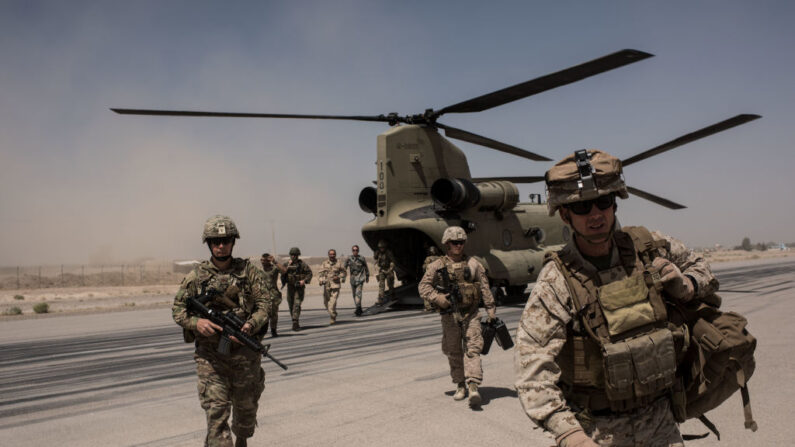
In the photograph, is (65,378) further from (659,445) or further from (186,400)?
(659,445)

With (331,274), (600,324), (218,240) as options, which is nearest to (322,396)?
(218,240)

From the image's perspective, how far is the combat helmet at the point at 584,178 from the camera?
2.49 metres

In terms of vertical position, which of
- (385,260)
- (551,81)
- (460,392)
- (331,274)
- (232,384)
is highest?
(551,81)

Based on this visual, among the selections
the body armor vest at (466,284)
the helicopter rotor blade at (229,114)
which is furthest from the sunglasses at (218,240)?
the helicopter rotor blade at (229,114)

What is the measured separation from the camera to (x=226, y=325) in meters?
4.74

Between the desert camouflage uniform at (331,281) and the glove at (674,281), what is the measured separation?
12157mm

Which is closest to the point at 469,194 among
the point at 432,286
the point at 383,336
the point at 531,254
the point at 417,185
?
the point at 417,185

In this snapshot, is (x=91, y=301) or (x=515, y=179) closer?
(x=515, y=179)

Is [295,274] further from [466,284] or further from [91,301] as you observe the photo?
[91,301]

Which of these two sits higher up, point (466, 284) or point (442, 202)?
point (442, 202)

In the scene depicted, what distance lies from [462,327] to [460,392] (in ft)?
2.39

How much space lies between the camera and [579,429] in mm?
2188

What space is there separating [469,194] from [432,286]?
8309mm

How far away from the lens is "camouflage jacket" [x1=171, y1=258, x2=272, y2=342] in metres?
4.82
